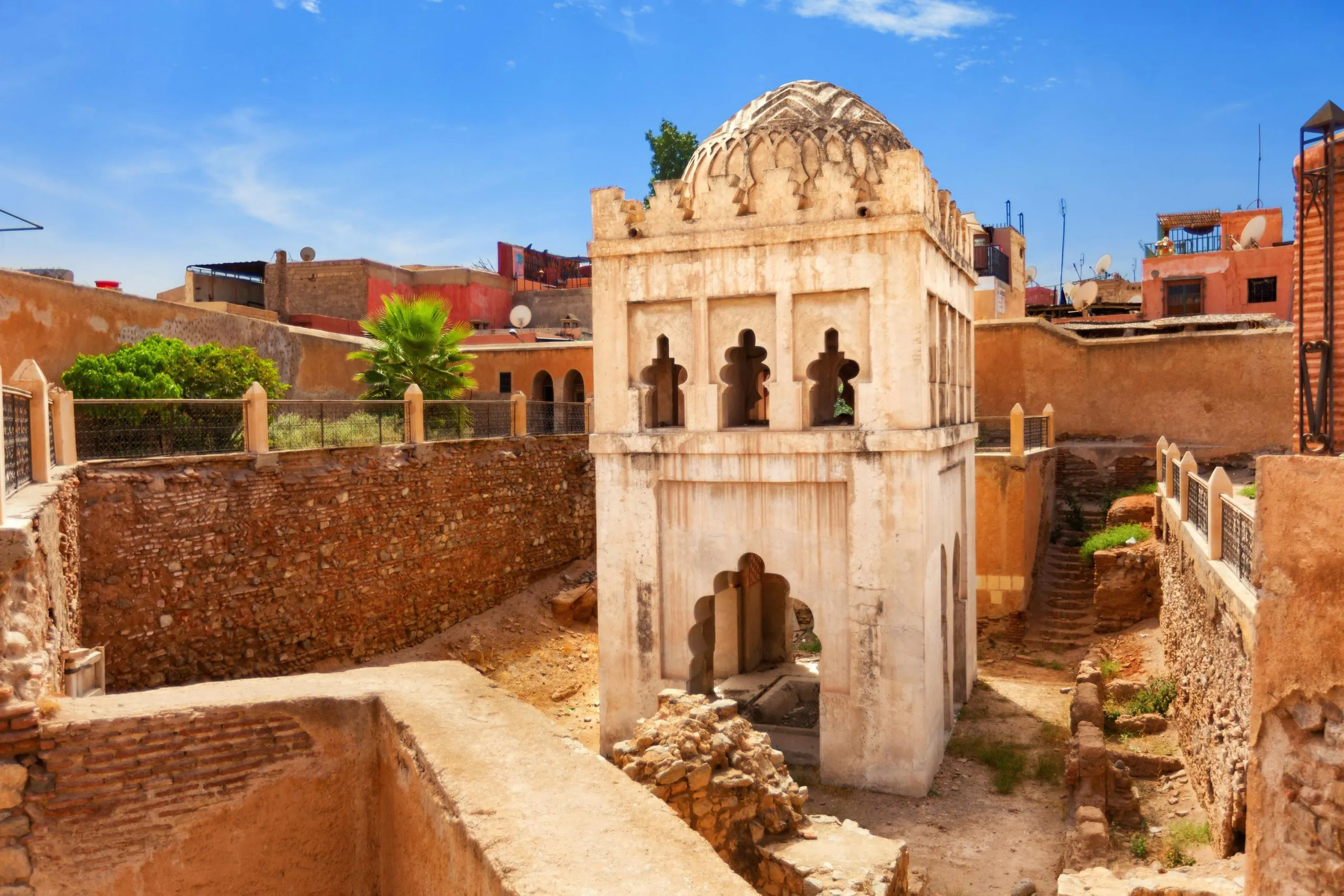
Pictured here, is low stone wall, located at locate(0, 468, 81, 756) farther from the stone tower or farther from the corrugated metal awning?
the corrugated metal awning

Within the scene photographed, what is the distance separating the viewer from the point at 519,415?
20.0 m

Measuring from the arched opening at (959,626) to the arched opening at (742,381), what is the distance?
10.7 feet

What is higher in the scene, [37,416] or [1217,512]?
[37,416]

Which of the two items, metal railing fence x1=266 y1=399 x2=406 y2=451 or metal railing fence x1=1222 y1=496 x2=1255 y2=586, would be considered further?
metal railing fence x1=266 y1=399 x2=406 y2=451

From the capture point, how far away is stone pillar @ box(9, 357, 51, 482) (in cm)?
978

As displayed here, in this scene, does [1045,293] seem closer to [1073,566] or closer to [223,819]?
[1073,566]

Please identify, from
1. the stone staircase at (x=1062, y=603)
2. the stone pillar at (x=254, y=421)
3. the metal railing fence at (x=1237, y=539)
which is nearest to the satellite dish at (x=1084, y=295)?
the stone staircase at (x=1062, y=603)

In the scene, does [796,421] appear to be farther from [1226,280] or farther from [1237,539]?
[1226,280]

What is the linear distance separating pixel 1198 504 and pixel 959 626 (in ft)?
10.8

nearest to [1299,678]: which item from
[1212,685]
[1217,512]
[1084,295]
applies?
[1212,685]

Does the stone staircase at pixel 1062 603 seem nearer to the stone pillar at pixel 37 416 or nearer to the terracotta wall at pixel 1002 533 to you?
the terracotta wall at pixel 1002 533

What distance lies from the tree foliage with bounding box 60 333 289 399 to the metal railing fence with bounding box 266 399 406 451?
4.97 ft

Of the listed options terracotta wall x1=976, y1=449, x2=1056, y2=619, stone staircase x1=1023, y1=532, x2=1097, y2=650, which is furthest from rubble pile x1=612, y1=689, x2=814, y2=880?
stone staircase x1=1023, y1=532, x2=1097, y2=650

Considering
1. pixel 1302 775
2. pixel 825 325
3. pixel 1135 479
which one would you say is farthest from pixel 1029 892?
pixel 1135 479
